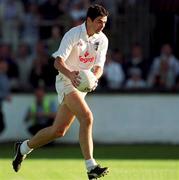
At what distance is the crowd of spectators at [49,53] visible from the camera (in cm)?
1859

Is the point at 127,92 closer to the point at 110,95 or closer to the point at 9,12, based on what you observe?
the point at 110,95

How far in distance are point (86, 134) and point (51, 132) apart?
0.81 m

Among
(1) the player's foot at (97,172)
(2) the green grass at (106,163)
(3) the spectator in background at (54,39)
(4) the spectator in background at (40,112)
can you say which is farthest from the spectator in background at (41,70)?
(1) the player's foot at (97,172)

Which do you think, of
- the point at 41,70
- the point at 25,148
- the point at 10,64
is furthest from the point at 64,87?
the point at 10,64

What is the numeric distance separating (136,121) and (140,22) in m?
2.44

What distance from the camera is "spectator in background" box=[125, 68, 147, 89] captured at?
1848cm

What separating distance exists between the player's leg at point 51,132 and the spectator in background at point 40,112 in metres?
6.57

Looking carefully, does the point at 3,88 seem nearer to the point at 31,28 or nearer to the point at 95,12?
the point at 31,28

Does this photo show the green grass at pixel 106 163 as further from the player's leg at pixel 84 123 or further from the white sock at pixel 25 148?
the player's leg at pixel 84 123

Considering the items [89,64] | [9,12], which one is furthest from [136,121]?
[89,64]

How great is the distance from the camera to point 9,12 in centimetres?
1948

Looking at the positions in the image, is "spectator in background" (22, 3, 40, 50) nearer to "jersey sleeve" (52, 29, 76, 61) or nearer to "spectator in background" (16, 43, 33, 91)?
"spectator in background" (16, 43, 33, 91)

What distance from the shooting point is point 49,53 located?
62.0 feet

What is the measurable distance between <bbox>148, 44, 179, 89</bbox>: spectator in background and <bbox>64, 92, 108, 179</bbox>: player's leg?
8299mm
